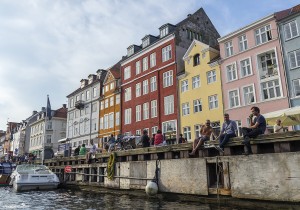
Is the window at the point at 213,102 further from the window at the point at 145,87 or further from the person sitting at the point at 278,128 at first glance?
the person sitting at the point at 278,128

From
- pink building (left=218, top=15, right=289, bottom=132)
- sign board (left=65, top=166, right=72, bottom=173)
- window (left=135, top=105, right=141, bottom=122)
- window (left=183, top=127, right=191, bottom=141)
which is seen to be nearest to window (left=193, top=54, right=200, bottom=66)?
pink building (left=218, top=15, right=289, bottom=132)

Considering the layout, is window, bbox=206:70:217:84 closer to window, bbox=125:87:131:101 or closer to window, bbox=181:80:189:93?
window, bbox=181:80:189:93

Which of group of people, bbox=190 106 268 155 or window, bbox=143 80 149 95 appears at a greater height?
window, bbox=143 80 149 95

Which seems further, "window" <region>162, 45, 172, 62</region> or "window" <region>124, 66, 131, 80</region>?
"window" <region>124, 66, 131, 80</region>

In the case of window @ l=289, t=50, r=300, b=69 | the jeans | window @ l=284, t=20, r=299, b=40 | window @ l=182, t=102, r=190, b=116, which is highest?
window @ l=284, t=20, r=299, b=40

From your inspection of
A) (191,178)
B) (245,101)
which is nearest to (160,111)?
(245,101)

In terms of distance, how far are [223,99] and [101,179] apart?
14.6 metres

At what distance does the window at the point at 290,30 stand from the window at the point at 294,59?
1.55 metres

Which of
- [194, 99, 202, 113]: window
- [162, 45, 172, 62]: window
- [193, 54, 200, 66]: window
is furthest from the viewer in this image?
[162, 45, 172, 62]: window

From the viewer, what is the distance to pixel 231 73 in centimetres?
2995

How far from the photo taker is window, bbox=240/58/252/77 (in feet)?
94.1

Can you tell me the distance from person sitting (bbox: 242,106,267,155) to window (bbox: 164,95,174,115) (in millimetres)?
22543

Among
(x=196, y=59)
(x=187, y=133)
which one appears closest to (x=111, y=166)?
(x=187, y=133)

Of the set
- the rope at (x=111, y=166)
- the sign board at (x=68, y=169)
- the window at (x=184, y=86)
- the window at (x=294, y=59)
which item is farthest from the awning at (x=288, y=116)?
the sign board at (x=68, y=169)
